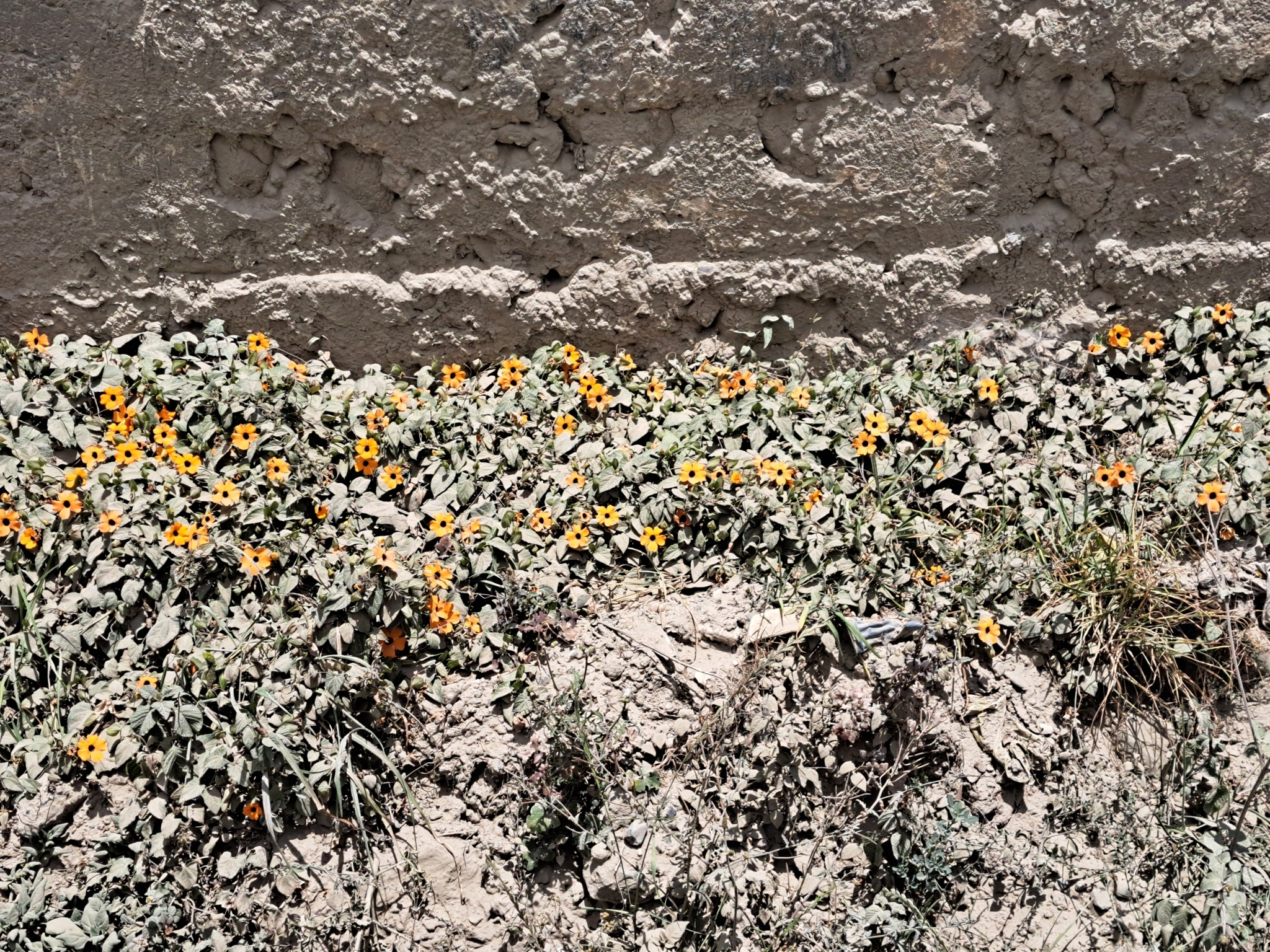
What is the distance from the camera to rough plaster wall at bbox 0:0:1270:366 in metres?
3.21

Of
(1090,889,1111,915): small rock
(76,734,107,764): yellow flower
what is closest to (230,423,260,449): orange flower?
(76,734,107,764): yellow flower

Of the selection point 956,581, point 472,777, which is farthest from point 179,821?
point 956,581

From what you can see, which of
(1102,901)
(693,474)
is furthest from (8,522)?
(1102,901)

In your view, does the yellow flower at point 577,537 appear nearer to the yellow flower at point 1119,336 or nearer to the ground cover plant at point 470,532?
the ground cover plant at point 470,532

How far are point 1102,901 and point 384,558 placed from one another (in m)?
2.12

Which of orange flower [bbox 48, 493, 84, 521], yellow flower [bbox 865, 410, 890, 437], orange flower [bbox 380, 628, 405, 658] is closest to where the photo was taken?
orange flower [bbox 380, 628, 405, 658]

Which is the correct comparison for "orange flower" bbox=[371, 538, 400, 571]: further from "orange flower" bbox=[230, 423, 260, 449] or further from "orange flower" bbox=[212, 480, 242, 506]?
"orange flower" bbox=[230, 423, 260, 449]

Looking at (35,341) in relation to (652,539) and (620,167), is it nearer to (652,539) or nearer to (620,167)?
(620,167)

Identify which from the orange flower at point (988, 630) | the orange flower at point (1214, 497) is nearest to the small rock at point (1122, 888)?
the orange flower at point (988, 630)


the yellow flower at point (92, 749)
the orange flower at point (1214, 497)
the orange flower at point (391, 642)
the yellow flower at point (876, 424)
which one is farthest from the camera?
the yellow flower at point (876, 424)

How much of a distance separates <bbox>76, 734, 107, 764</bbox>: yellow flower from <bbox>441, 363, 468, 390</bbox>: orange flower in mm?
1542

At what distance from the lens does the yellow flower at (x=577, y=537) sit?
311 centimetres

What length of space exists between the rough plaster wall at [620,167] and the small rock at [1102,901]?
73.2 inches

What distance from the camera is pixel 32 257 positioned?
134 inches
